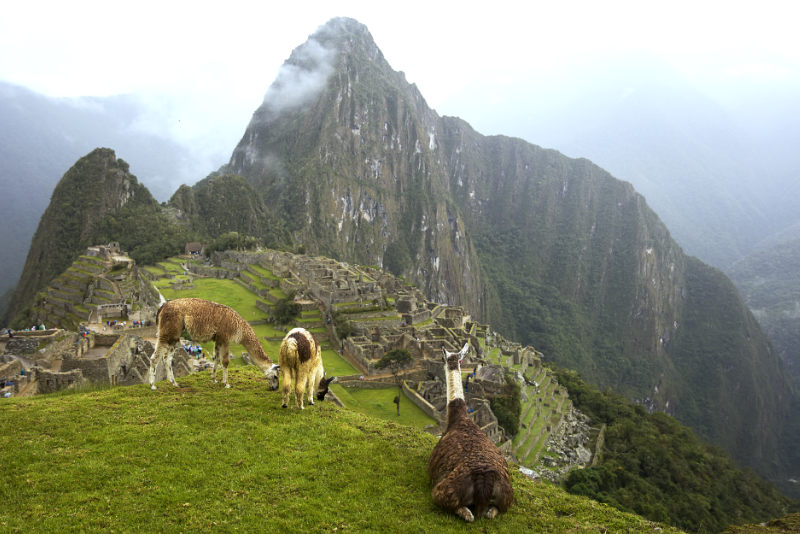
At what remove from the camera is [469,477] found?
5973 mm

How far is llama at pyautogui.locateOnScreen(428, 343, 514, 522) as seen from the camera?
591 centimetres

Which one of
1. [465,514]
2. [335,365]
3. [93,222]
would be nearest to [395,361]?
[335,365]

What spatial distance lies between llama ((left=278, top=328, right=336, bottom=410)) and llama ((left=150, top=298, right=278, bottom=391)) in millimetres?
686

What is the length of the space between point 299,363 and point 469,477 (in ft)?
12.1

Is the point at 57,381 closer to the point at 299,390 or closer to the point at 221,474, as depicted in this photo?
the point at 299,390

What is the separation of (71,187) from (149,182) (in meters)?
36.2

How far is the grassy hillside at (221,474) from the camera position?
5.36 meters

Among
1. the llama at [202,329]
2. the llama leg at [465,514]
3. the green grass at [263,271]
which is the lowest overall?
the llama leg at [465,514]

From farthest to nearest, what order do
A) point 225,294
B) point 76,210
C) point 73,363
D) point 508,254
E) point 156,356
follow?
point 508,254 < point 76,210 < point 225,294 < point 73,363 < point 156,356

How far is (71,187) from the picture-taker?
77250 millimetres

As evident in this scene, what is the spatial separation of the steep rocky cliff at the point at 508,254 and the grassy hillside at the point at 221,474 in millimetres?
103774

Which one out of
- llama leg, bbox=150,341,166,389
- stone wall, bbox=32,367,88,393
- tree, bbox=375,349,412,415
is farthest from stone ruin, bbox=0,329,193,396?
tree, bbox=375,349,412,415

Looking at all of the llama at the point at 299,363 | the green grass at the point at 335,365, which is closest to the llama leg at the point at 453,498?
the llama at the point at 299,363

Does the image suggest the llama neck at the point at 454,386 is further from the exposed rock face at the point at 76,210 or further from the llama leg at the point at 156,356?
the exposed rock face at the point at 76,210
